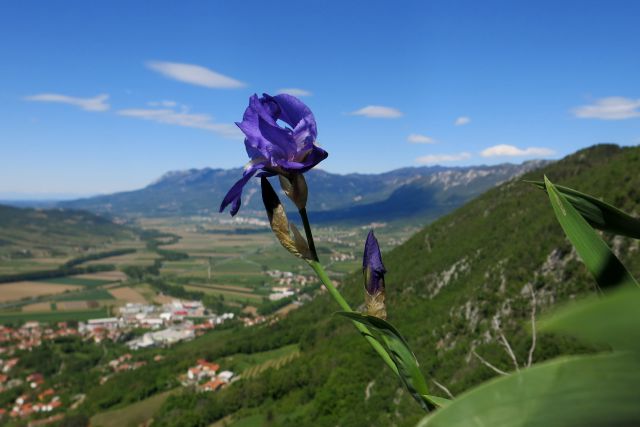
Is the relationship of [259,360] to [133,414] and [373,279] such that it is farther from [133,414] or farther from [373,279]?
[373,279]

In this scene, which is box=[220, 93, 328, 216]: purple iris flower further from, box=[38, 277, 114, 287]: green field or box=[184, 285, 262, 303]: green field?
box=[38, 277, 114, 287]: green field

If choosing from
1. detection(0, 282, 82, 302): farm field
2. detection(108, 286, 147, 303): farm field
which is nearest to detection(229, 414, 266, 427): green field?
detection(108, 286, 147, 303): farm field

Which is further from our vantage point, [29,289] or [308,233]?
[29,289]

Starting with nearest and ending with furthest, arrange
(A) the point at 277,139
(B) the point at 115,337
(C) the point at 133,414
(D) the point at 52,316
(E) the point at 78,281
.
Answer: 1. (A) the point at 277,139
2. (C) the point at 133,414
3. (B) the point at 115,337
4. (D) the point at 52,316
5. (E) the point at 78,281

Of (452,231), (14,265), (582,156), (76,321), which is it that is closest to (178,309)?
(76,321)

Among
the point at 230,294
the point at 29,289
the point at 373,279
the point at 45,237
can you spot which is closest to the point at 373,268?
the point at 373,279

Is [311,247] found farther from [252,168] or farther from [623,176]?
[623,176]
